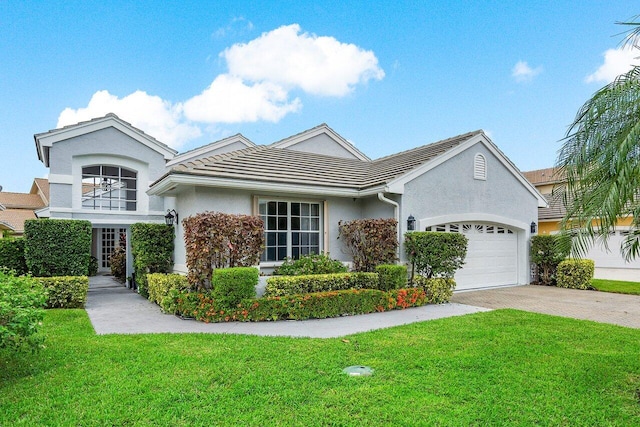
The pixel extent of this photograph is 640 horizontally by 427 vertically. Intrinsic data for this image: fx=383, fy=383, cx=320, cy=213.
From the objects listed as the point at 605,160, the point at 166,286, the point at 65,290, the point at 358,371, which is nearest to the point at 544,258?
the point at 605,160

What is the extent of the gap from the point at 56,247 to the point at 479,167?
→ 559 inches

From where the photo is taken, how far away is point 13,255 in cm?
1191

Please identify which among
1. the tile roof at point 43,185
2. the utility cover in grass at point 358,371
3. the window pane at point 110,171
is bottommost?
the utility cover in grass at point 358,371

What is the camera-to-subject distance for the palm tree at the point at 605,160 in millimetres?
4398

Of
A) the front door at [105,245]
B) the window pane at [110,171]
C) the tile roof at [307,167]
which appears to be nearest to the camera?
the tile roof at [307,167]

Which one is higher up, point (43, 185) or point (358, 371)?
point (43, 185)

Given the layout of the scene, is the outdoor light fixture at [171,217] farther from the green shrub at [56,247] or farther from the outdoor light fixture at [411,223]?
the outdoor light fixture at [411,223]

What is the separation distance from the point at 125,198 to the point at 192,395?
1369 centimetres

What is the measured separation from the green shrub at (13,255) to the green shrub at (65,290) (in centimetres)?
228

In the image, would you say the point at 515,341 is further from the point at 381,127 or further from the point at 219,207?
the point at 381,127

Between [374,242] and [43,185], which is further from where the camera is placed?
[43,185]

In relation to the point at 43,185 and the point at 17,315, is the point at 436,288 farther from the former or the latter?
the point at 43,185

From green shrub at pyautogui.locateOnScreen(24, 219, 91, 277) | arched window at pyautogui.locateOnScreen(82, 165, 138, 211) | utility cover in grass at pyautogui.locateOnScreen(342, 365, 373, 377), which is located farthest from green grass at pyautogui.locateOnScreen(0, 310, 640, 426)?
arched window at pyautogui.locateOnScreen(82, 165, 138, 211)

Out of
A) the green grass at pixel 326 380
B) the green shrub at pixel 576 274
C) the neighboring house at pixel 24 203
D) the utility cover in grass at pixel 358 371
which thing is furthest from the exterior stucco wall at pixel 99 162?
the green shrub at pixel 576 274
